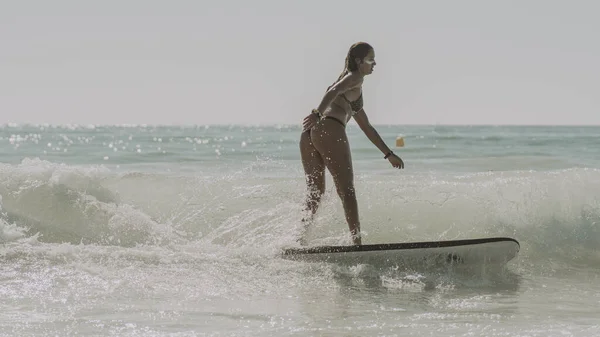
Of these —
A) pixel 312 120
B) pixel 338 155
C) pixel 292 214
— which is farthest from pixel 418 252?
pixel 292 214

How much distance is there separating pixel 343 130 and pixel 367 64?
1.90 feet

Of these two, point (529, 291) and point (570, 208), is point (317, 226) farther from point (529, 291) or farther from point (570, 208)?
point (570, 208)

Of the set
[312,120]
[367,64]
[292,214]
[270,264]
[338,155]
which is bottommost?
[270,264]

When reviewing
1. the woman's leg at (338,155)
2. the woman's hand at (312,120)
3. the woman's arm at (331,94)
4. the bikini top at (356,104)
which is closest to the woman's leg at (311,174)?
the woman's leg at (338,155)

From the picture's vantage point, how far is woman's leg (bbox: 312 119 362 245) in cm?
620

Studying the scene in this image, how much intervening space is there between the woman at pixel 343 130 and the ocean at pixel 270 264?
1.73ft

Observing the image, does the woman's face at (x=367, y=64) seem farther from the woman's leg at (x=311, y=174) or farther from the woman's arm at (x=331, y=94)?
the woman's leg at (x=311, y=174)

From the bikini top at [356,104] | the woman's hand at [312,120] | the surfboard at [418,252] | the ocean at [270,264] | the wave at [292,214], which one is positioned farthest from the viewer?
the wave at [292,214]

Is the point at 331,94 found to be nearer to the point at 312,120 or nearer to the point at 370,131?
the point at 312,120

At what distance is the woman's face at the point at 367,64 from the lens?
20.1 ft

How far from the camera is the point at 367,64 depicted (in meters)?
6.12

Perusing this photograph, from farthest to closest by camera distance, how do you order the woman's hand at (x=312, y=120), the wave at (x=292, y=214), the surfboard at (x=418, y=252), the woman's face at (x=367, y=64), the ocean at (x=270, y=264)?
the wave at (x=292, y=214)
the surfboard at (x=418, y=252)
the woman's face at (x=367, y=64)
the woman's hand at (x=312, y=120)
the ocean at (x=270, y=264)

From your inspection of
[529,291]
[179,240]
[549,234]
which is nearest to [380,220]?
[549,234]

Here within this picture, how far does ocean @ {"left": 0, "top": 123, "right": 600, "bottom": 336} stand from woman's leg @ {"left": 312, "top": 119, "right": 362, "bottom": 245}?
20.6 inches
